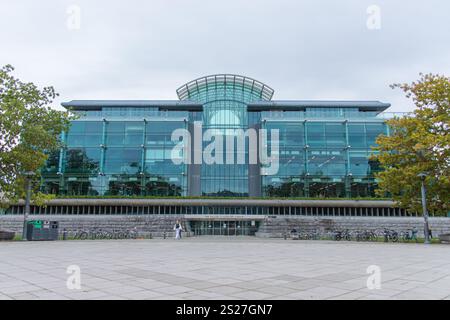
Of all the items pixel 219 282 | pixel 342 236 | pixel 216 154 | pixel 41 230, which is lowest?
pixel 342 236

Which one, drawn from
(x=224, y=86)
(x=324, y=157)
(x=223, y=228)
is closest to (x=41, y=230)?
(x=223, y=228)

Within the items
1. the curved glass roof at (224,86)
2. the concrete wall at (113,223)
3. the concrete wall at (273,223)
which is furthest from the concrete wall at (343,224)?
the curved glass roof at (224,86)

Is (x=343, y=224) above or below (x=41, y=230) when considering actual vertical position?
below

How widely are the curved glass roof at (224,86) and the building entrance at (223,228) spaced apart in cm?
2185

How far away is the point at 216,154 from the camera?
184 feet

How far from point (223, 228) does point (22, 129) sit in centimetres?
2959

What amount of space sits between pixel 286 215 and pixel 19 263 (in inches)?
1567

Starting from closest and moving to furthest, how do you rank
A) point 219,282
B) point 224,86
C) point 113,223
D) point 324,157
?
point 219,282 → point 113,223 → point 324,157 → point 224,86

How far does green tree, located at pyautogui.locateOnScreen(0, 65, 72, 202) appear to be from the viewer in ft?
80.9

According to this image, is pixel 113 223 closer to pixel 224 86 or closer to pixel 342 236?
pixel 342 236

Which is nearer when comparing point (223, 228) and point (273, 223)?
point (273, 223)

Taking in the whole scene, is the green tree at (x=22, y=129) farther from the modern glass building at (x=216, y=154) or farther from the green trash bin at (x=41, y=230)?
the modern glass building at (x=216, y=154)

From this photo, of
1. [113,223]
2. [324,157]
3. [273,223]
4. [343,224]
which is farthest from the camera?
[324,157]

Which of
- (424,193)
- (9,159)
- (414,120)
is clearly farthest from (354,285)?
(9,159)
